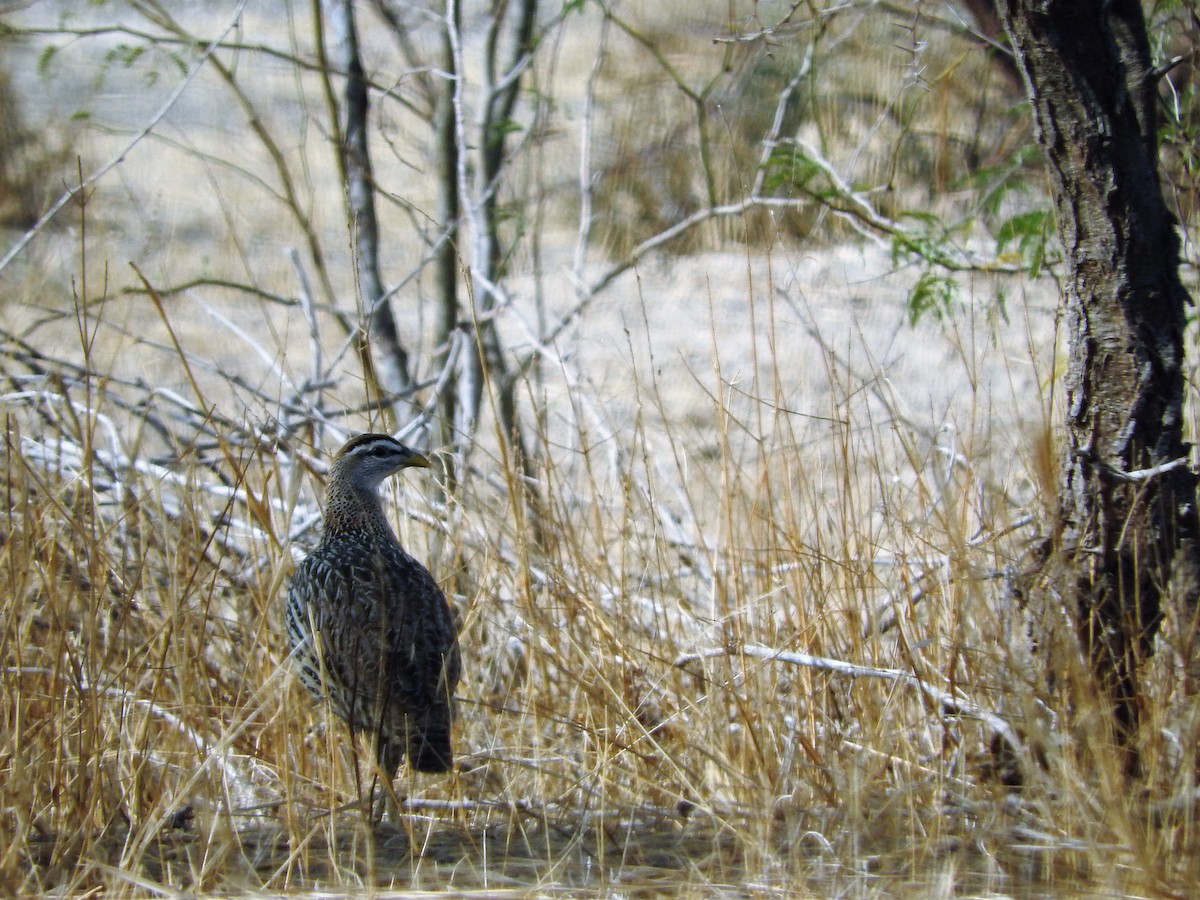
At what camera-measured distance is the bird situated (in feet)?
11.0

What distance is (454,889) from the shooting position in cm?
274

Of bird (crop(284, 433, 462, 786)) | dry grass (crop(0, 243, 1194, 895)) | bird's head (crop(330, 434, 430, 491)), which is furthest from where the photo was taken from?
bird's head (crop(330, 434, 430, 491))

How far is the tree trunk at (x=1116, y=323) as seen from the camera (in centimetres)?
296

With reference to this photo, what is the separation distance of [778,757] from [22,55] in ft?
41.1

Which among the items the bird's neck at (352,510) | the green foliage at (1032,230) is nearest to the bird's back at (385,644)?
the bird's neck at (352,510)

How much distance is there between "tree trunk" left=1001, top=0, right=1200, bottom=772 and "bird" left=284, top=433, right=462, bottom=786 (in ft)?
5.21

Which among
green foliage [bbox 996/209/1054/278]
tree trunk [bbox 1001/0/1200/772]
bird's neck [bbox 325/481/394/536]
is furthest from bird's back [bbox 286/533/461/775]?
green foliage [bbox 996/209/1054/278]

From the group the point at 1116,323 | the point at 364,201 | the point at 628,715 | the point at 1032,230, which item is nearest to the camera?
the point at 1116,323

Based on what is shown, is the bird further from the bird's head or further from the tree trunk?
the tree trunk

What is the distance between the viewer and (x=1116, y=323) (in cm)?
301

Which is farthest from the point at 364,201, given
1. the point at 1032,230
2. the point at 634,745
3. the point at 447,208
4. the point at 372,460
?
the point at 634,745

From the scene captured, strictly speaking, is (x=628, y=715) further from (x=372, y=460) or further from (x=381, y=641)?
(x=372, y=460)

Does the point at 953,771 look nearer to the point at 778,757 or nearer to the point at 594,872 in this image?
the point at 778,757

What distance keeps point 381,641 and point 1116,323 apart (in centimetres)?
191
